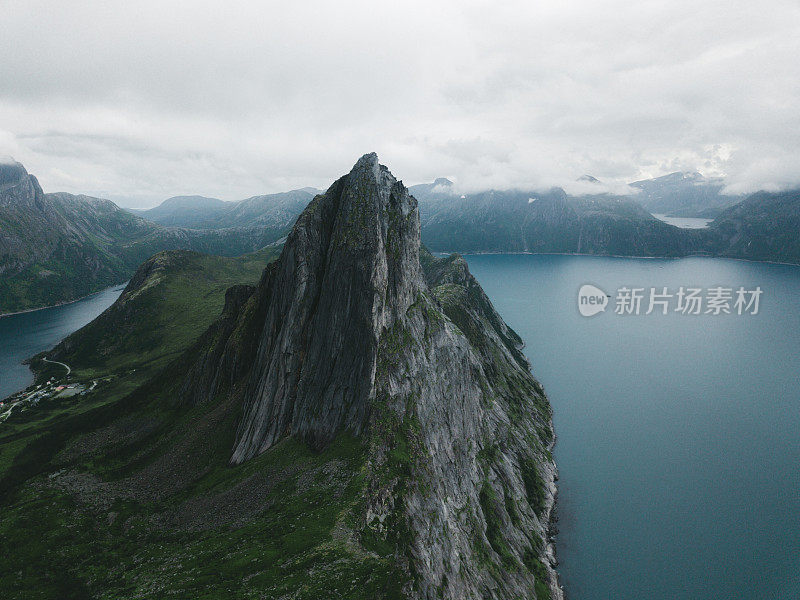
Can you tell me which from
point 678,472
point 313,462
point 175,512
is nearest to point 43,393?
point 175,512

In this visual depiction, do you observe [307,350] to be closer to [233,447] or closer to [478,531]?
[233,447]

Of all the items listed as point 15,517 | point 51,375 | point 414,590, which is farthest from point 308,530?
point 51,375

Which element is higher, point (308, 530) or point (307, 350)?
point (307, 350)

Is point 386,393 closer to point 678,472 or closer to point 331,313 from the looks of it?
point 331,313

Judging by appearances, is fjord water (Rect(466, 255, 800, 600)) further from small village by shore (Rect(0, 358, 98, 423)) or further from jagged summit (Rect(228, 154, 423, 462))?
small village by shore (Rect(0, 358, 98, 423))

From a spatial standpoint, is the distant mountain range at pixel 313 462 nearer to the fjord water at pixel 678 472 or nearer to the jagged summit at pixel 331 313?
the jagged summit at pixel 331 313
